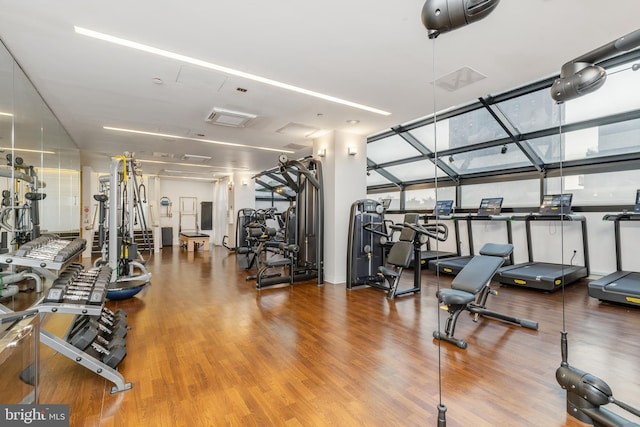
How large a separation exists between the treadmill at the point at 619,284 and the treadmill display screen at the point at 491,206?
1701 mm

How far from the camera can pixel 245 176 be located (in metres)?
11.0

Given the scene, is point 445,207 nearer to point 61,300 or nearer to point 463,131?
point 463,131

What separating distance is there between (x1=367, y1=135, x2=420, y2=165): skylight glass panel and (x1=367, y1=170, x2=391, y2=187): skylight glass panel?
2.40 feet

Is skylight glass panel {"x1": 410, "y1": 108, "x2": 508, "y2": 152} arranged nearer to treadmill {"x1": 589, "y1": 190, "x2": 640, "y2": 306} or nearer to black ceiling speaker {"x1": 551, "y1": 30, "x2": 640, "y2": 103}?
treadmill {"x1": 589, "y1": 190, "x2": 640, "y2": 306}

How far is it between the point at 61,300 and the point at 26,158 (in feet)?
8.50

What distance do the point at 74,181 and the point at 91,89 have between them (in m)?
3.86

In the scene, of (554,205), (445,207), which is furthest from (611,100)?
(445,207)

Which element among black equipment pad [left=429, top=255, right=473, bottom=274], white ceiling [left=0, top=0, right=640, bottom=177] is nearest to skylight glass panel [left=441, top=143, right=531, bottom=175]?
black equipment pad [left=429, top=255, right=473, bottom=274]

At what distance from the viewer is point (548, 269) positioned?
5227mm

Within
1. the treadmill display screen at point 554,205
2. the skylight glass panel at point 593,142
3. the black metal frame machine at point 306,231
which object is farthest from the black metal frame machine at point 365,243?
the skylight glass panel at point 593,142

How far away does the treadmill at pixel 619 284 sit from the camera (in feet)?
12.8

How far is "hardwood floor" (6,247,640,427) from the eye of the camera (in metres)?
1.95

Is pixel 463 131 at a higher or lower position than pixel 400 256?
higher

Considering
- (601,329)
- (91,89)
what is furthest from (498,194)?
(91,89)
